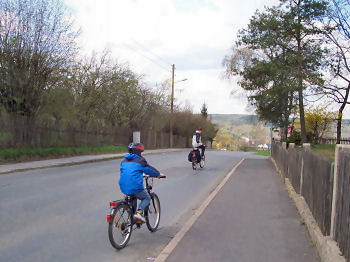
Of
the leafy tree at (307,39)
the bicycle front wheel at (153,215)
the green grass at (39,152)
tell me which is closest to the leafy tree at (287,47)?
the leafy tree at (307,39)

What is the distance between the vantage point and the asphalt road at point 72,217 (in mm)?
5211

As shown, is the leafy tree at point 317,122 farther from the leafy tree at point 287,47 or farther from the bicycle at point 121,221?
the bicycle at point 121,221

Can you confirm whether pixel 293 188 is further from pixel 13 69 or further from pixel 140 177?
pixel 13 69

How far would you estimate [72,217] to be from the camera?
23.7 ft

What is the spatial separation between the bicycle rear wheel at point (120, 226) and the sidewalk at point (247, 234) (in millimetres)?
722

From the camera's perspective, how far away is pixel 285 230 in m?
6.48

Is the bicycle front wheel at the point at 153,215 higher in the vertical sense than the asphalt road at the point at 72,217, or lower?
higher

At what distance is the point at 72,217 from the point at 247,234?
10.6 feet

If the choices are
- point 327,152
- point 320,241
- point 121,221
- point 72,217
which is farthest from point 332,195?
point 327,152

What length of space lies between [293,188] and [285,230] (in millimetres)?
4000

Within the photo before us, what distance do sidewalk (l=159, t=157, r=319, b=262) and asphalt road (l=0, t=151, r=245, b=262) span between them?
0.48m

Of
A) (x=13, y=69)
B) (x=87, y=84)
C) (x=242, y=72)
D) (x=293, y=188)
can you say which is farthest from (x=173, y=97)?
(x=293, y=188)

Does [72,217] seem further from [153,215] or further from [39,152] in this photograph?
[39,152]

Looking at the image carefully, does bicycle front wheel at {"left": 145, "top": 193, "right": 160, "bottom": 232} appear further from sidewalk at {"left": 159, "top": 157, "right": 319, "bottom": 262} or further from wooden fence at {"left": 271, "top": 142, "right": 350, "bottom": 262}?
wooden fence at {"left": 271, "top": 142, "right": 350, "bottom": 262}
